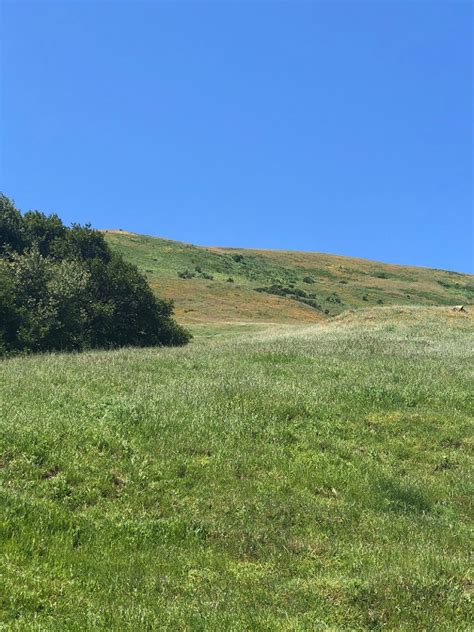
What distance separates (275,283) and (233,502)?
87.4 metres

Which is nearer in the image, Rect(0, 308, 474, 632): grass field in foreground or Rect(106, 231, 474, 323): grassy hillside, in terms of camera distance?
Rect(0, 308, 474, 632): grass field in foreground

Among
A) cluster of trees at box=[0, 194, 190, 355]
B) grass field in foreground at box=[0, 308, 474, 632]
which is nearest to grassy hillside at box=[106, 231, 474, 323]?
cluster of trees at box=[0, 194, 190, 355]

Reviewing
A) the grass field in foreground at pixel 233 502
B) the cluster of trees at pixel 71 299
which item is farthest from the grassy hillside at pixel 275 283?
the grass field in foreground at pixel 233 502

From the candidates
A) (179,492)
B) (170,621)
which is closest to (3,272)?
(179,492)

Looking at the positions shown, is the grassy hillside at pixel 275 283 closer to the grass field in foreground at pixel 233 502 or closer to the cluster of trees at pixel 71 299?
the cluster of trees at pixel 71 299

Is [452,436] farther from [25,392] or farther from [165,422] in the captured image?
[25,392]

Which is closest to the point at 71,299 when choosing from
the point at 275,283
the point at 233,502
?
the point at 233,502

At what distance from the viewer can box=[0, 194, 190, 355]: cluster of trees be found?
27922mm

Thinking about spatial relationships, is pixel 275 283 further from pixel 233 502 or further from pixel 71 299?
pixel 233 502

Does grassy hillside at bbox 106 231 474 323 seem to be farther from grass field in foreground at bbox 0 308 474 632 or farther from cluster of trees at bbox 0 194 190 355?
grass field in foreground at bbox 0 308 474 632

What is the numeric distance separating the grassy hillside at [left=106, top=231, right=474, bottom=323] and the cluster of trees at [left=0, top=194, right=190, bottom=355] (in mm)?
18261

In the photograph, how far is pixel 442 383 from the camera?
53.7 ft

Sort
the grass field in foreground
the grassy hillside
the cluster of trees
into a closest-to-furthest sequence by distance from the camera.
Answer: the grass field in foreground
the cluster of trees
the grassy hillside

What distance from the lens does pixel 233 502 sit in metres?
8.59
